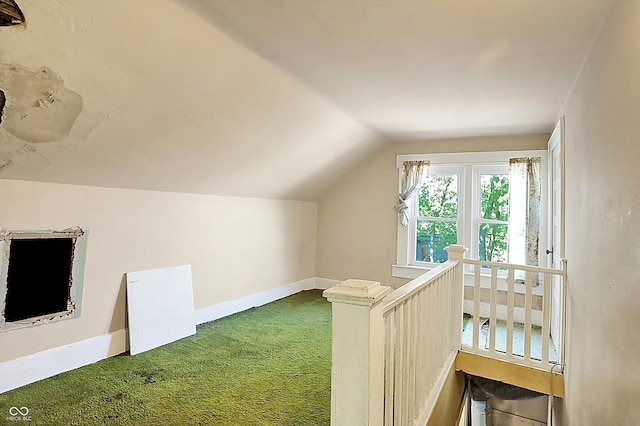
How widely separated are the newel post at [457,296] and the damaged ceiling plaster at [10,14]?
10.1 feet

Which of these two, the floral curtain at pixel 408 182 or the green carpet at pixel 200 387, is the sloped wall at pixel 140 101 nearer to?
the green carpet at pixel 200 387

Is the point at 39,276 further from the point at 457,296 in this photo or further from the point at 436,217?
the point at 436,217

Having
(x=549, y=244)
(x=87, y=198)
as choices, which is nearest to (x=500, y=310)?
(x=549, y=244)

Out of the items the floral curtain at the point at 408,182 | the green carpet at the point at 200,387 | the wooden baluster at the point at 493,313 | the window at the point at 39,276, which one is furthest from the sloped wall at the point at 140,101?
the wooden baluster at the point at 493,313

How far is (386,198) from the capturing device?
208 inches

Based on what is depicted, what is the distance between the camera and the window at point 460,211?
4.61m

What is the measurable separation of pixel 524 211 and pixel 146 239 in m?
4.12

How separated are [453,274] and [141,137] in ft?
8.75

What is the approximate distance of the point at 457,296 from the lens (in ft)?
10.2

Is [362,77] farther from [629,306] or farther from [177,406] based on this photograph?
[177,406]

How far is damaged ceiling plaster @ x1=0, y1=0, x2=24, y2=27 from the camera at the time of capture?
154cm

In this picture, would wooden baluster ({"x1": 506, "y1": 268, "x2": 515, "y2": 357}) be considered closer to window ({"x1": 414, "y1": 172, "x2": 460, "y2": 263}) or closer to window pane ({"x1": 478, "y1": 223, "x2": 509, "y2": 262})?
window pane ({"x1": 478, "y1": 223, "x2": 509, "y2": 262})

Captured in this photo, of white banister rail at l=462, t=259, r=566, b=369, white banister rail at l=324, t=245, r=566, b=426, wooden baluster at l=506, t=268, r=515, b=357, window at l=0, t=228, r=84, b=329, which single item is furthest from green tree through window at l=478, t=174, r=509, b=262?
window at l=0, t=228, r=84, b=329

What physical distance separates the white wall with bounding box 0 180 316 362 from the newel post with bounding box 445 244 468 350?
2.46 m
